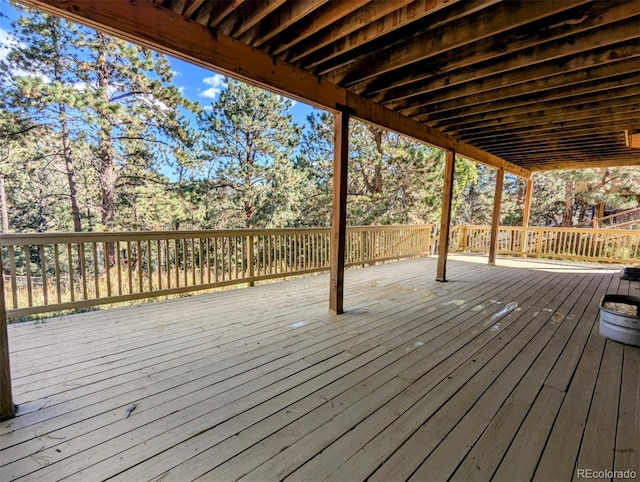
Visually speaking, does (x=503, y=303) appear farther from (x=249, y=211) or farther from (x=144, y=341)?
(x=249, y=211)

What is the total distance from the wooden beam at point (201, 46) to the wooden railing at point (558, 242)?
7.23 meters

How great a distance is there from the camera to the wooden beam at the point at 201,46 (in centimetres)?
175

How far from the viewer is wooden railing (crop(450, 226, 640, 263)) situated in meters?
7.40

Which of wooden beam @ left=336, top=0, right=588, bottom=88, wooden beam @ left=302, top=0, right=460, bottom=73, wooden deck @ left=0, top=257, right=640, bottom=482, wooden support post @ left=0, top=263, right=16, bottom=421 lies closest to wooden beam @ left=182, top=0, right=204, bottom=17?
wooden beam @ left=302, top=0, right=460, bottom=73

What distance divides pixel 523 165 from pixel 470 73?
607 centimetres

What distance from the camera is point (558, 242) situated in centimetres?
822

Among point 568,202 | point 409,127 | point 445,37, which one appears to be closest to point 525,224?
point 409,127

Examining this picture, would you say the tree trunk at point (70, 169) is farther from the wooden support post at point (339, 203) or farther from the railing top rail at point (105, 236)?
the wooden support post at point (339, 203)

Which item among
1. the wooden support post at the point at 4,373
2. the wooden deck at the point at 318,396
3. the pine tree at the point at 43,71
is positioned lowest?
the wooden deck at the point at 318,396

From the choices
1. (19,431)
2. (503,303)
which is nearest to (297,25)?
(19,431)

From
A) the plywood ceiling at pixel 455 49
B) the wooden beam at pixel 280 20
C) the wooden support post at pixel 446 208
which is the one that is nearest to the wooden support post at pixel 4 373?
the plywood ceiling at pixel 455 49

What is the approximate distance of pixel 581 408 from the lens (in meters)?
1.79

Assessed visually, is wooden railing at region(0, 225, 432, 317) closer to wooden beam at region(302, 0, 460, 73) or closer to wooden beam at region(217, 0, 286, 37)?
wooden beam at region(217, 0, 286, 37)

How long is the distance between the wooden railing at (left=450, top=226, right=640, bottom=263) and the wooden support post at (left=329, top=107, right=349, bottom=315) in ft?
23.5
